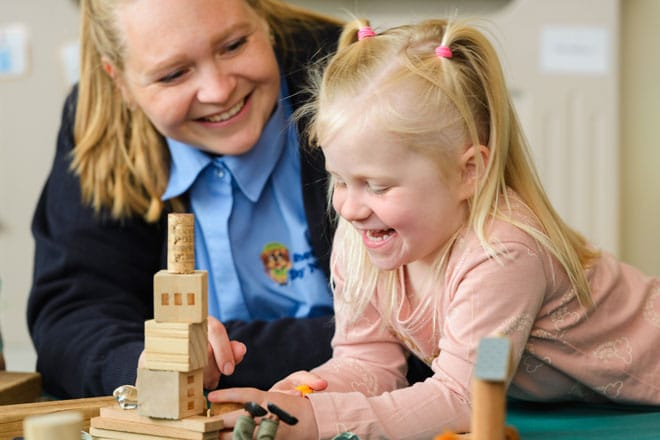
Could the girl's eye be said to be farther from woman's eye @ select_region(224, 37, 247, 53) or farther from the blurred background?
the blurred background

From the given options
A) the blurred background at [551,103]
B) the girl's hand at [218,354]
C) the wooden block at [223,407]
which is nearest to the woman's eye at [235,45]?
the girl's hand at [218,354]

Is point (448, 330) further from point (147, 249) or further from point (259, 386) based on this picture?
point (147, 249)

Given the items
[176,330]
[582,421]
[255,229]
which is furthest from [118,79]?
[582,421]

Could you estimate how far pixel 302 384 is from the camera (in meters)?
1.00

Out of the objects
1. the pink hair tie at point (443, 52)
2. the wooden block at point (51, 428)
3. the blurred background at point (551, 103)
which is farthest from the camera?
the blurred background at point (551, 103)

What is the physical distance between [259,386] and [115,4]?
53cm

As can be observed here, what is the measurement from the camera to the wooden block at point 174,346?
807mm

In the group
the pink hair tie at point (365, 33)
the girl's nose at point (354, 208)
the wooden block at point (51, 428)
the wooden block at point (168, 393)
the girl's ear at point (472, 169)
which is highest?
the pink hair tie at point (365, 33)

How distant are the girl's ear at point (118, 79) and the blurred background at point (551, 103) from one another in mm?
1035

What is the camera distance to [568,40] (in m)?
2.33

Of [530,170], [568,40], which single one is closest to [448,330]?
[530,170]

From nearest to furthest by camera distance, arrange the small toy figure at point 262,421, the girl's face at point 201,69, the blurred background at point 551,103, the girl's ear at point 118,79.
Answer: the small toy figure at point 262,421 < the girl's face at point 201,69 < the girl's ear at point 118,79 < the blurred background at point 551,103

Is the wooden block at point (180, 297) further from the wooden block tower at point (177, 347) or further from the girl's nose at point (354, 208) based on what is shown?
the girl's nose at point (354, 208)

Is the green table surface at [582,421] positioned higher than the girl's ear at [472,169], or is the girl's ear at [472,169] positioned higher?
the girl's ear at [472,169]
